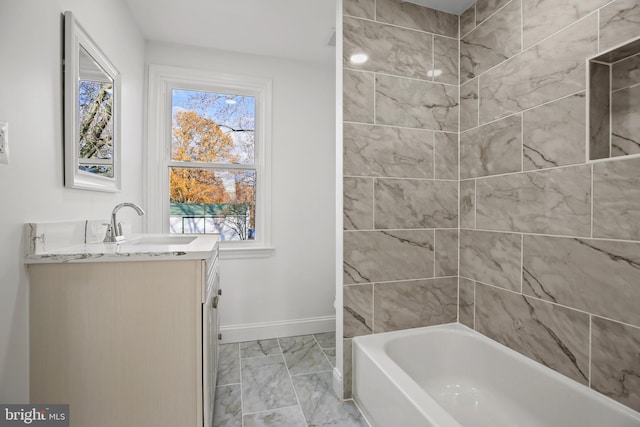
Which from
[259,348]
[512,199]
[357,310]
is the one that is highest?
[512,199]

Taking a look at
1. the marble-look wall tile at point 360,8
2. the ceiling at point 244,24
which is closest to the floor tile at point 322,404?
the marble-look wall tile at point 360,8

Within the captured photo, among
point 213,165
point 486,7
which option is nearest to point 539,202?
point 486,7

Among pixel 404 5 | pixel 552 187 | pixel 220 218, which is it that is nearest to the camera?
pixel 552 187

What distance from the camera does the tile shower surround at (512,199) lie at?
119cm

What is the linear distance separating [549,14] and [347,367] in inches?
82.1

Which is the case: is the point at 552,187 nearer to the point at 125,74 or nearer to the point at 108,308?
the point at 108,308

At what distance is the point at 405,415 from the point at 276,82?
255 centimetres

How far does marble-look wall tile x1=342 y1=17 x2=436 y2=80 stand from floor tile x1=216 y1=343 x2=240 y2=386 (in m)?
2.10

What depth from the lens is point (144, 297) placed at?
1165mm

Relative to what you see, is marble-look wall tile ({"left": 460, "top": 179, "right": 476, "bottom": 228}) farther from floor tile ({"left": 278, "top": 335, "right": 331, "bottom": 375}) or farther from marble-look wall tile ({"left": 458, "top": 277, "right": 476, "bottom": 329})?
floor tile ({"left": 278, "top": 335, "right": 331, "bottom": 375})

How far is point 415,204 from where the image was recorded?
1876mm

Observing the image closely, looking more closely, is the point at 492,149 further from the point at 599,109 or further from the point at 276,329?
the point at 276,329

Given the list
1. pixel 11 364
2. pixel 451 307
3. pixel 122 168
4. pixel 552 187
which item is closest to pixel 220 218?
pixel 122 168

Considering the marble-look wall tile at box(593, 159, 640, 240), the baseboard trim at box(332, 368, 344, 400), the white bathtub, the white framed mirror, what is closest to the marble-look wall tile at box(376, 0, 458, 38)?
the marble-look wall tile at box(593, 159, 640, 240)
